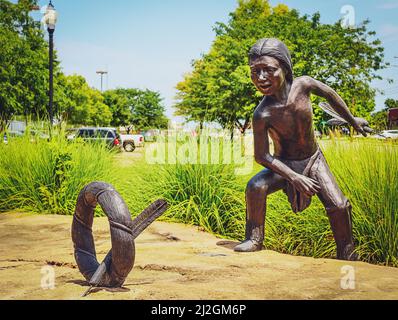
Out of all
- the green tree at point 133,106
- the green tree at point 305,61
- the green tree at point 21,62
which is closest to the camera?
the green tree at point 305,61

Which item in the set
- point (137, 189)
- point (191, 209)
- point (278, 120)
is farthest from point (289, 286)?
point (137, 189)

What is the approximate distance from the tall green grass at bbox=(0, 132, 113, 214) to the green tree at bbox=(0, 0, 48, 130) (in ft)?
53.0

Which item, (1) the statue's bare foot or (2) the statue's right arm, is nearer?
(2) the statue's right arm

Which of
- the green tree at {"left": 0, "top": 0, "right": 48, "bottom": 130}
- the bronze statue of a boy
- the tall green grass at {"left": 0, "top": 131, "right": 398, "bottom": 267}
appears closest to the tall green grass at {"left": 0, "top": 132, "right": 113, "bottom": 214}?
the tall green grass at {"left": 0, "top": 131, "right": 398, "bottom": 267}

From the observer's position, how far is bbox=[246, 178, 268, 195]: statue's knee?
13.6 feet

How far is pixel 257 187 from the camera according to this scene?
416cm

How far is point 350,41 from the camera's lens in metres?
20.7

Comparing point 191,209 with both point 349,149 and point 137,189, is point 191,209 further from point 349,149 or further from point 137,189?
point 349,149

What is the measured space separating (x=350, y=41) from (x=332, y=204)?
1846 centimetres

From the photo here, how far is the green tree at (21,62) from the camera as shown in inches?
923
